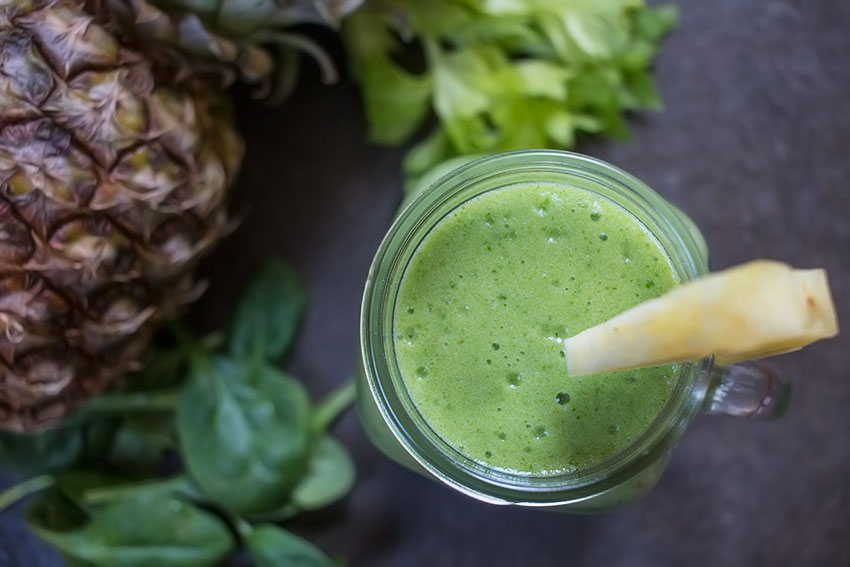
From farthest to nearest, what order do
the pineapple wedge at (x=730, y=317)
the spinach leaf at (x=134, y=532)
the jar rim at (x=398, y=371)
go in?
A: the spinach leaf at (x=134, y=532)
the jar rim at (x=398, y=371)
the pineapple wedge at (x=730, y=317)

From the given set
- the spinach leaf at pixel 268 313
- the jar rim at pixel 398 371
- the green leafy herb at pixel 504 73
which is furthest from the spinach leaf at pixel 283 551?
the green leafy herb at pixel 504 73

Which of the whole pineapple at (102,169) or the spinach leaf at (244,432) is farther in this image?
the spinach leaf at (244,432)

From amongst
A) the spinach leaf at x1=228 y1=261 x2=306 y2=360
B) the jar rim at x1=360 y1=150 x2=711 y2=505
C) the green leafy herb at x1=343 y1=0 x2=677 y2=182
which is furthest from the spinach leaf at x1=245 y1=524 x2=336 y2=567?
the green leafy herb at x1=343 y1=0 x2=677 y2=182

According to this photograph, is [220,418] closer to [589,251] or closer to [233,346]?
[233,346]

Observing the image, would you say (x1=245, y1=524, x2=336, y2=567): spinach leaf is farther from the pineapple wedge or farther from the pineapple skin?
the pineapple wedge

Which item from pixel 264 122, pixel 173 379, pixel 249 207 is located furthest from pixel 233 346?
pixel 264 122

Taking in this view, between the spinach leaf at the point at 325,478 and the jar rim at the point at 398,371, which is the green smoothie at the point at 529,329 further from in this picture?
the spinach leaf at the point at 325,478
